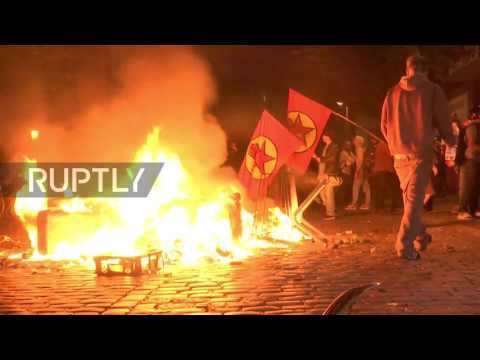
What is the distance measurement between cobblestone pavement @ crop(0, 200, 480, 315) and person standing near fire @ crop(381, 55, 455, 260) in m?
0.46

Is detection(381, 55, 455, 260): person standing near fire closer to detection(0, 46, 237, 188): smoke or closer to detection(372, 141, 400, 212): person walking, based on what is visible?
detection(0, 46, 237, 188): smoke

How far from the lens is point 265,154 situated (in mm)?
9242

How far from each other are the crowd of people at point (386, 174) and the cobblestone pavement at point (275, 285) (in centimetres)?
165

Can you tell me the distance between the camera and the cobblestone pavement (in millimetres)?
5027

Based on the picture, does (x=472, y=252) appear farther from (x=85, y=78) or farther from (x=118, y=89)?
(x=85, y=78)

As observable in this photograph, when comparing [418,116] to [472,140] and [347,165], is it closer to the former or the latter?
[472,140]

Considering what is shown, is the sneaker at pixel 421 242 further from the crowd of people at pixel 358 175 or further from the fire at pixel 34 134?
the fire at pixel 34 134

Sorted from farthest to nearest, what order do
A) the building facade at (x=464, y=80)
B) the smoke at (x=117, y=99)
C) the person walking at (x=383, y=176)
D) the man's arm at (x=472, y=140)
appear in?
the building facade at (x=464, y=80) < the person walking at (x=383, y=176) < the man's arm at (x=472, y=140) < the smoke at (x=117, y=99)

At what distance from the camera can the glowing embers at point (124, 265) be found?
6.69m

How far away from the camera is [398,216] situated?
39.6 feet

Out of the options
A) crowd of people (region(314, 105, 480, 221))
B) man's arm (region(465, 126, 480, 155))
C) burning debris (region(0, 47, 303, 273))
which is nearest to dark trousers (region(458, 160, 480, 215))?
crowd of people (region(314, 105, 480, 221))

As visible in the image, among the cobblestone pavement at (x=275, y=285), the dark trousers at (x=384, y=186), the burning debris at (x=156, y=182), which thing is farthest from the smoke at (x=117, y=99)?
the dark trousers at (x=384, y=186)
